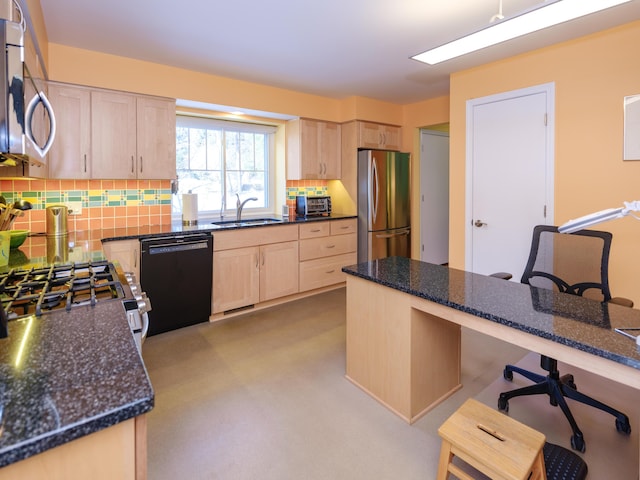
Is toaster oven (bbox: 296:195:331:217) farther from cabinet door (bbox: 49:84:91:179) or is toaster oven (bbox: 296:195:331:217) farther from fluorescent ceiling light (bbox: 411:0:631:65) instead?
fluorescent ceiling light (bbox: 411:0:631:65)

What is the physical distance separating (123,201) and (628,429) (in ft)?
13.4

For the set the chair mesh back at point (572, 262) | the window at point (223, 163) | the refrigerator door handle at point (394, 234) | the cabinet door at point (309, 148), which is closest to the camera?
the chair mesh back at point (572, 262)

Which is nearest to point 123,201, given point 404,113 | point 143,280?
point 143,280

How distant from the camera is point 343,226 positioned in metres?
4.55

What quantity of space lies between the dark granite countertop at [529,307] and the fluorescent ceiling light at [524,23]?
1.26 metres

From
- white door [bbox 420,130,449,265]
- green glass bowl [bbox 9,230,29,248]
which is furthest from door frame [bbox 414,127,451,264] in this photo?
green glass bowl [bbox 9,230,29,248]

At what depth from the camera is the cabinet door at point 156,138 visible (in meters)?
3.29

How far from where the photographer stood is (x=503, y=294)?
1.73 meters

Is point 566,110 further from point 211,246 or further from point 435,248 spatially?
point 211,246

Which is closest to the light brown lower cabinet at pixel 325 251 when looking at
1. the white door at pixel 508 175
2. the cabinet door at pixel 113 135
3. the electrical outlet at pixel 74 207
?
the white door at pixel 508 175

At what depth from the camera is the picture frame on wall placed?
2600 millimetres

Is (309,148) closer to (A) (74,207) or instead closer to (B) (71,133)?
(B) (71,133)

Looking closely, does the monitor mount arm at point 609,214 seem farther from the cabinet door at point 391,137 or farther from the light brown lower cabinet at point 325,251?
the cabinet door at point 391,137

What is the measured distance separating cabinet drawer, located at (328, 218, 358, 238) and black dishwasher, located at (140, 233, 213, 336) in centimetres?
163
